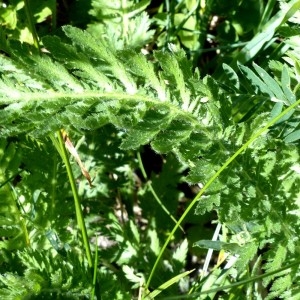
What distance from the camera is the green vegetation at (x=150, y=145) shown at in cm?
178

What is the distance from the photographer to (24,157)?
→ 2268 millimetres

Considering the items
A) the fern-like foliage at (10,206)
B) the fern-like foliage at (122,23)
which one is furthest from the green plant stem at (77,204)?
the fern-like foliage at (122,23)

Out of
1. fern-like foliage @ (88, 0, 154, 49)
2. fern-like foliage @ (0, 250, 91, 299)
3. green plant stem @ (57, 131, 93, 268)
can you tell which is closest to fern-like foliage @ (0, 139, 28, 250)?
fern-like foliage @ (0, 250, 91, 299)

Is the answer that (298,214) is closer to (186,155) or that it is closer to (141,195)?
(186,155)

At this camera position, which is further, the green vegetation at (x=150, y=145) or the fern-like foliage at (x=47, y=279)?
the fern-like foliage at (x=47, y=279)

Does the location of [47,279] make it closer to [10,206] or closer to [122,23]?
[10,206]

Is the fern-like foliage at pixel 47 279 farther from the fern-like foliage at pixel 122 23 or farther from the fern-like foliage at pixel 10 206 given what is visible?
the fern-like foliage at pixel 122 23

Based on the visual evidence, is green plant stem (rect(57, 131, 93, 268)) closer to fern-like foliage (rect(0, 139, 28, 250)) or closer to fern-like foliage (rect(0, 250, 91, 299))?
fern-like foliage (rect(0, 250, 91, 299))

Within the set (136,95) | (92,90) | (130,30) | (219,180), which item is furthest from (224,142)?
(130,30)

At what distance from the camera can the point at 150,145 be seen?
2100 mm

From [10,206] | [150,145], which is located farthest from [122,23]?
[10,206]

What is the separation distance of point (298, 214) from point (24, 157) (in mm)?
1098

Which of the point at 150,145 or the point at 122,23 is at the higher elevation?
the point at 122,23

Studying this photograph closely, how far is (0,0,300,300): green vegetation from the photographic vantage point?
5.83 feet
